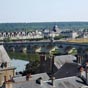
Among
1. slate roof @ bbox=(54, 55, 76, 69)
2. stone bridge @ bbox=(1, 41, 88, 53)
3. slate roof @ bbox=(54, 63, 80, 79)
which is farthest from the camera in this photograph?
stone bridge @ bbox=(1, 41, 88, 53)

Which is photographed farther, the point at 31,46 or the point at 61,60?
the point at 31,46

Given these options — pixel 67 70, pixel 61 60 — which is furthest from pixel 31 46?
pixel 67 70

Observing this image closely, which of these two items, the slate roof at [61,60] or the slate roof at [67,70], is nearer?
the slate roof at [67,70]

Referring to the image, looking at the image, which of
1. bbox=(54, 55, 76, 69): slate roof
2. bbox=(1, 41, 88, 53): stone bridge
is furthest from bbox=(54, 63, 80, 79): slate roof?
bbox=(1, 41, 88, 53): stone bridge

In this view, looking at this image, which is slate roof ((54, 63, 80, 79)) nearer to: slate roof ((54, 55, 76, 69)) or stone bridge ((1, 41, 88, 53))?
slate roof ((54, 55, 76, 69))

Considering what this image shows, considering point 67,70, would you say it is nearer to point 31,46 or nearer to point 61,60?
point 61,60

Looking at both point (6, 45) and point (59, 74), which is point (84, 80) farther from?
point (6, 45)

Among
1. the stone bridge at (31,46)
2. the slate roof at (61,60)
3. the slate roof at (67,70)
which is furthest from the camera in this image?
the stone bridge at (31,46)

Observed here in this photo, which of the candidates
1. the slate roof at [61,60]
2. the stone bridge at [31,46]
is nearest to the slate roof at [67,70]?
the slate roof at [61,60]

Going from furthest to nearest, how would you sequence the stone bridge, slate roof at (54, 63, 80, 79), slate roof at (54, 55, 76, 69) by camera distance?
the stone bridge → slate roof at (54, 55, 76, 69) → slate roof at (54, 63, 80, 79)

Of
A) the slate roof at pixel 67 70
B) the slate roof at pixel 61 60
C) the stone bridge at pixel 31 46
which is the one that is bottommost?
the stone bridge at pixel 31 46

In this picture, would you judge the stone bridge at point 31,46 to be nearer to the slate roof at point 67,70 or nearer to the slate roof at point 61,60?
the slate roof at point 61,60

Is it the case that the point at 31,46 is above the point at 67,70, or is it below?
below

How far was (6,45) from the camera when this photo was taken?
113 metres
